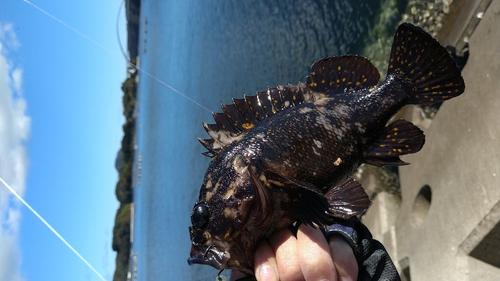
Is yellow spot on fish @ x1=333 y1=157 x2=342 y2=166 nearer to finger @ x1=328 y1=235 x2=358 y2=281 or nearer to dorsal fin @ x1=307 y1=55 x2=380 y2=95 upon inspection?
finger @ x1=328 y1=235 x2=358 y2=281

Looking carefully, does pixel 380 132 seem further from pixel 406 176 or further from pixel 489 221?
pixel 406 176

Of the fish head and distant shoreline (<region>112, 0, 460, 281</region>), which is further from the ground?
the fish head

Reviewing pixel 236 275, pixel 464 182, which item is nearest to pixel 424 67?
pixel 236 275

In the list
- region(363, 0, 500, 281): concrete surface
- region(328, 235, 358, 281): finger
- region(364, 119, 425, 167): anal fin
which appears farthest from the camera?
region(363, 0, 500, 281): concrete surface

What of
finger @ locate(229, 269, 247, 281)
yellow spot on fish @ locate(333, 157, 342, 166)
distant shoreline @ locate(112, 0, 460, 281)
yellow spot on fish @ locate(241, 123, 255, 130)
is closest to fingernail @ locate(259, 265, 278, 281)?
finger @ locate(229, 269, 247, 281)

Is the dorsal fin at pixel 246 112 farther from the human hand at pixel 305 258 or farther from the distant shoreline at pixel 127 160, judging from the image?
the distant shoreline at pixel 127 160

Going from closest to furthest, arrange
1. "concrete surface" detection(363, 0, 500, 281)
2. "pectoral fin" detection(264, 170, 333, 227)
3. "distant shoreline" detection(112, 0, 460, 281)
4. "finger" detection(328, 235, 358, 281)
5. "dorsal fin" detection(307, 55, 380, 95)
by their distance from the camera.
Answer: "finger" detection(328, 235, 358, 281)
"pectoral fin" detection(264, 170, 333, 227)
"dorsal fin" detection(307, 55, 380, 95)
"concrete surface" detection(363, 0, 500, 281)
"distant shoreline" detection(112, 0, 460, 281)

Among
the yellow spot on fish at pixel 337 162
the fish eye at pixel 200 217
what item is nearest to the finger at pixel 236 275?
the fish eye at pixel 200 217

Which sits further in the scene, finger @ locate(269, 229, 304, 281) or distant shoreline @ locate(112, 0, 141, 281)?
distant shoreline @ locate(112, 0, 141, 281)
